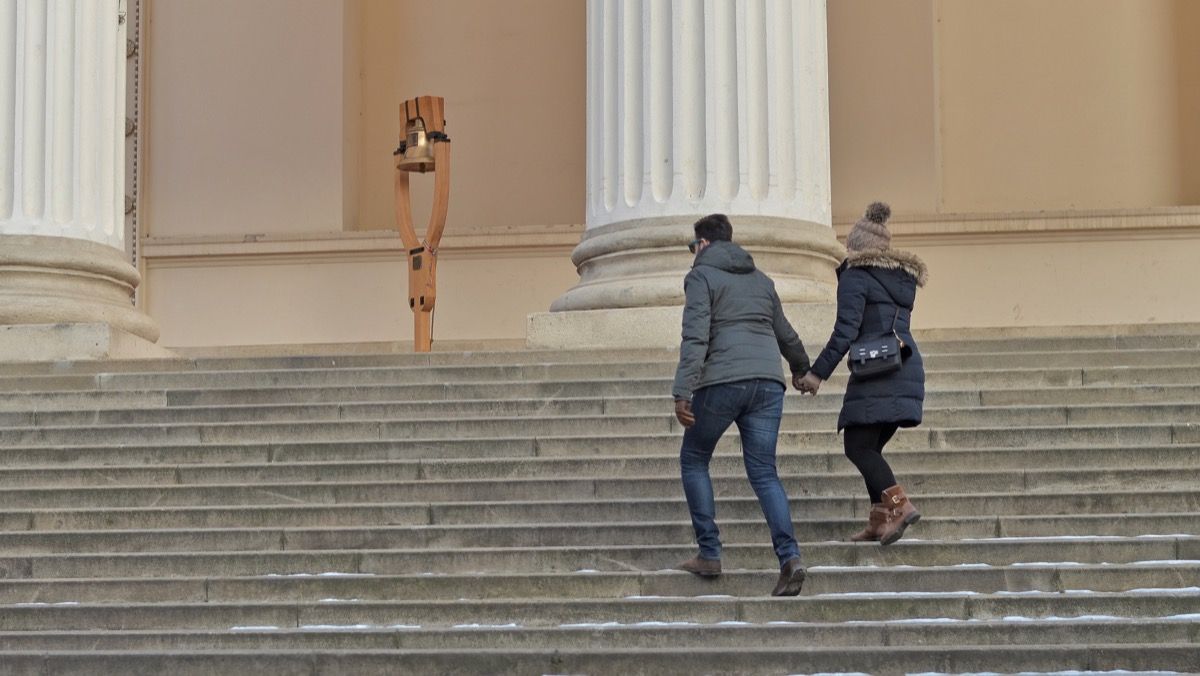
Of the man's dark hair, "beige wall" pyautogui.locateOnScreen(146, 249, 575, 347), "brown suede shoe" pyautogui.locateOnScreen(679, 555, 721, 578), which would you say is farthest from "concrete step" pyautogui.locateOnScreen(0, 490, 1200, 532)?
"beige wall" pyautogui.locateOnScreen(146, 249, 575, 347)

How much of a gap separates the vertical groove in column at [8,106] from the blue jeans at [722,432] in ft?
24.8

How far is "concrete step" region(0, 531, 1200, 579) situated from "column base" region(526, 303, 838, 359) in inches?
143

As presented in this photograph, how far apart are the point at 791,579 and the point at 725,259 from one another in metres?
1.44

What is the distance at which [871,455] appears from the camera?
8.62m

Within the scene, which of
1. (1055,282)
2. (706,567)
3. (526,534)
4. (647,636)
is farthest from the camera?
(1055,282)

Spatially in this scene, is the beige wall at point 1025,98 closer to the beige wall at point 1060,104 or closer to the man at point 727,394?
the beige wall at point 1060,104

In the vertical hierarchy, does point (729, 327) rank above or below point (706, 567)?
above

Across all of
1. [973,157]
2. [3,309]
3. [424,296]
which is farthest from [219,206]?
[973,157]

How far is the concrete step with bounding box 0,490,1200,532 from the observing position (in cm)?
918

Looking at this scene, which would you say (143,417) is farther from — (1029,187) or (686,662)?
(1029,187)

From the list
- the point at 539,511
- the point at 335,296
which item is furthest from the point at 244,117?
the point at 539,511

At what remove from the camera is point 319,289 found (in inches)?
764

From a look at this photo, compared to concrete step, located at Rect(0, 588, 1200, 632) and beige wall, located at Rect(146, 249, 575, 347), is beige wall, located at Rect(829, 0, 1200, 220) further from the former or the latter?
concrete step, located at Rect(0, 588, 1200, 632)

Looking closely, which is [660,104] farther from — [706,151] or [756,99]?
A: [756,99]
